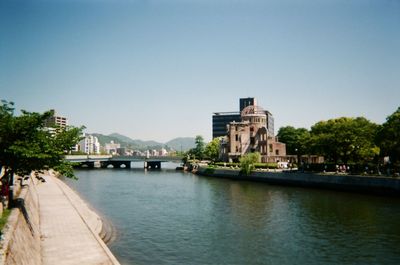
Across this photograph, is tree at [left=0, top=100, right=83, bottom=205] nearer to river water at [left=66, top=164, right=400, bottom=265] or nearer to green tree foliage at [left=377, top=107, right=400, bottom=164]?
river water at [left=66, top=164, right=400, bottom=265]

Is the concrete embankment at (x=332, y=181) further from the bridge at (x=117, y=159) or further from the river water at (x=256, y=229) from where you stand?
the bridge at (x=117, y=159)

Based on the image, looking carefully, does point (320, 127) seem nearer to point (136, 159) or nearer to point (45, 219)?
point (45, 219)

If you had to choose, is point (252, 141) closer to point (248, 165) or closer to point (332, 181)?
point (248, 165)

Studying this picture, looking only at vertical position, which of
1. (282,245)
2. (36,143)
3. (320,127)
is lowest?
(282,245)

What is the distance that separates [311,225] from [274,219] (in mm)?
4725

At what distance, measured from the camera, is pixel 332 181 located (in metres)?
68.6

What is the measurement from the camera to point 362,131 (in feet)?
238

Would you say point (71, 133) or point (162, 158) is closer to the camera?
point (71, 133)

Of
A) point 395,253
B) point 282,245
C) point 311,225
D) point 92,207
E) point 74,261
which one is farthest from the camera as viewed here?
point 92,207

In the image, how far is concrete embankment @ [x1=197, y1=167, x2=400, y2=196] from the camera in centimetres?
5747

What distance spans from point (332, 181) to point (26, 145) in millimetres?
57307

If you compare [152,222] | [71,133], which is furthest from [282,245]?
[71,133]

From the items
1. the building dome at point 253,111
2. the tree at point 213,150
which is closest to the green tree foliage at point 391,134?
the building dome at point 253,111

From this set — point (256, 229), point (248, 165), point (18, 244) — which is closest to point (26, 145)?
point (18, 244)
